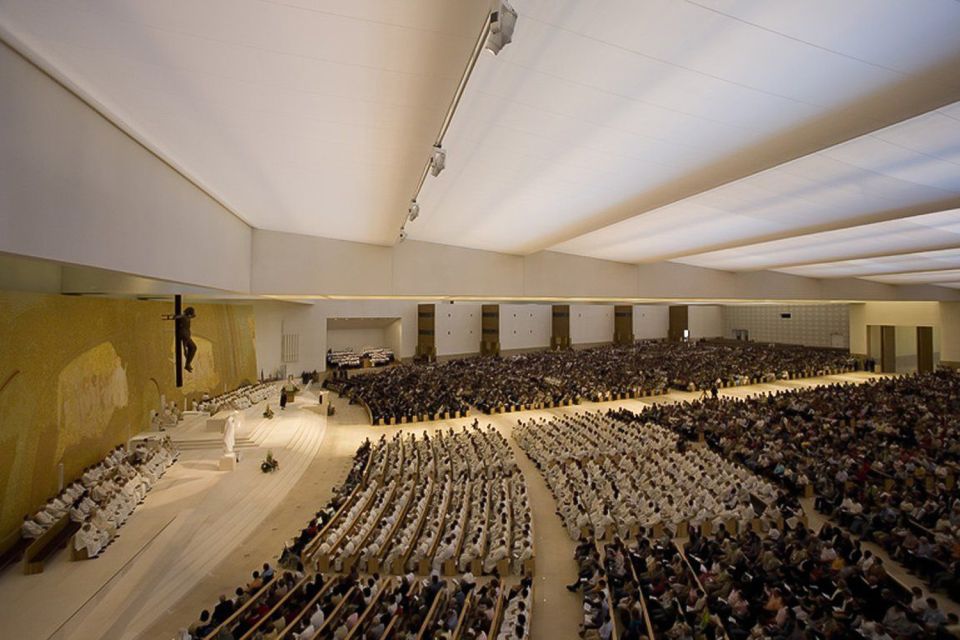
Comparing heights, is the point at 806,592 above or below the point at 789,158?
below

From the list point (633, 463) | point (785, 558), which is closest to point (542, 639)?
point (785, 558)

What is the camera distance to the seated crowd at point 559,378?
54.7ft

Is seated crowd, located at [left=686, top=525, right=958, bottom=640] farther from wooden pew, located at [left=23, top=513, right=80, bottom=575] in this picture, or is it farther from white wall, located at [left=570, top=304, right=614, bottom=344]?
white wall, located at [left=570, top=304, right=614, bottom=344]

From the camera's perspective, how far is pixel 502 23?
3123 millimetres

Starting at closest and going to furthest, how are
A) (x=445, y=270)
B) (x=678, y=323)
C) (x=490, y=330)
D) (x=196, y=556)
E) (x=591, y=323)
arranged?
(x=196, y=556)
(x=445, y=270)
(x=490, y=330)
(x=591, y=323)
(x=678, y=323)

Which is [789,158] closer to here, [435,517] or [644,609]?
[644,609]

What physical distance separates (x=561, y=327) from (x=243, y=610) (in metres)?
30.9

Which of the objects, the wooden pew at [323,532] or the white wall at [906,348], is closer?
the wooden pew at [323,532]

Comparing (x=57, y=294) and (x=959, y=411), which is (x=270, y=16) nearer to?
(x=57, y=294)

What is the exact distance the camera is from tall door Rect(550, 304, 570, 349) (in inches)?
1347

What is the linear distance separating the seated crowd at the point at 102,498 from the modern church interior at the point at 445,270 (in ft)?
0.22

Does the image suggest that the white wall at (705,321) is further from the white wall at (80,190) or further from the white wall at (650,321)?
the white wall at (80,190)

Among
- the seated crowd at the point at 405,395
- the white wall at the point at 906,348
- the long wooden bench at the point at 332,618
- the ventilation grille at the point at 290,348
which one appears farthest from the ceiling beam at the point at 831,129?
the white wall at the point at 906,348

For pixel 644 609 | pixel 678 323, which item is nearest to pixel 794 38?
pixel 644 609
